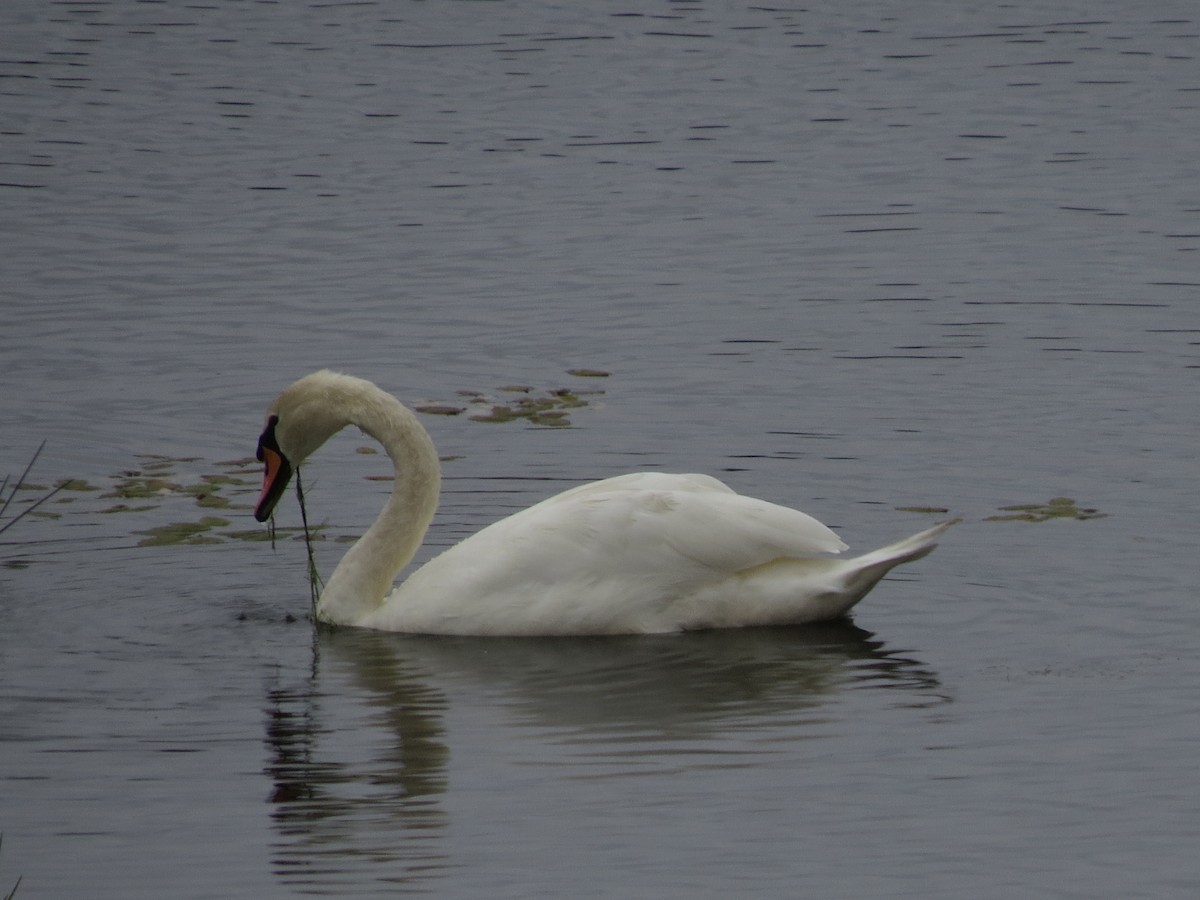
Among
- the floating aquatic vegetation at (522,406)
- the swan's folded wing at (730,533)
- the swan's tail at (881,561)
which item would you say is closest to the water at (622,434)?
the floating aquatic vegetation at (522,406)

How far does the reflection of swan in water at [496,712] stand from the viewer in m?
8.62

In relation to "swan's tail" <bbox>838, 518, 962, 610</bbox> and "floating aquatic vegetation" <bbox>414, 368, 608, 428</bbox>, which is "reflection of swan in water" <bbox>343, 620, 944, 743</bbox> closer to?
"swan's tail" <bbox>838, 518, 962, 610</bbox>

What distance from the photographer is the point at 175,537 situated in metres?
12.9

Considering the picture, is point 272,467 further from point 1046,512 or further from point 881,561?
point 1046,512

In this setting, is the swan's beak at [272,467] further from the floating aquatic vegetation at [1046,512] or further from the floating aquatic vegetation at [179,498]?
the floating aquatic vegetation at [1046,512]

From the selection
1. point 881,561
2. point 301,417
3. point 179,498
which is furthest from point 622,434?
point 881,561

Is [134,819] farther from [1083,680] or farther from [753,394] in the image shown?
[753,394]

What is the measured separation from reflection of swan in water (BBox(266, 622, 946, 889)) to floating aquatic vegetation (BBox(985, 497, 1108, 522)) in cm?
185

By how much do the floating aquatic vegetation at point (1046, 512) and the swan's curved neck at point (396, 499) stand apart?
300cm

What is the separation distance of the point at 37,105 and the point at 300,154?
469 centimetres

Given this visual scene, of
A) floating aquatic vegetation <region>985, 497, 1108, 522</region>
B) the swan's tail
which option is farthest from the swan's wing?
floating aquatic vegetation <region>985, 497, 1108, 522</region>

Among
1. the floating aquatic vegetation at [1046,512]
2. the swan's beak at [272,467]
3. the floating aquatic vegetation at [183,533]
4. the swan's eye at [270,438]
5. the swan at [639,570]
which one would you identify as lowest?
the floating aquatic vegetation at [183,533]

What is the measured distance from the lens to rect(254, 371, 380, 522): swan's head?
1182 centimetres

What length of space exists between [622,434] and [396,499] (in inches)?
123
